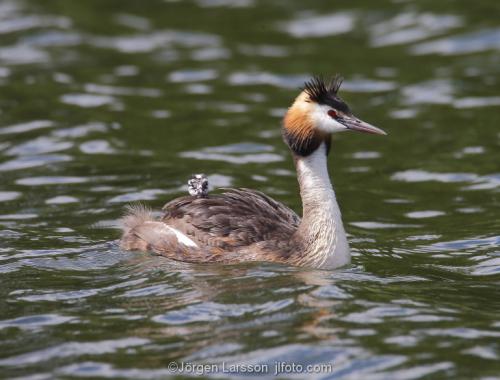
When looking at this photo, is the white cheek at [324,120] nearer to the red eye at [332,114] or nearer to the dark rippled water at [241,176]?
the red eye at [332,114]

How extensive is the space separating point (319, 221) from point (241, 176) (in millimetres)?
3752

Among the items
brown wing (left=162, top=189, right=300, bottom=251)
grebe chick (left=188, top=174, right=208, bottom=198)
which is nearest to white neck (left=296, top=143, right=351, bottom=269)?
brown wing (left=162, top=189, right=300, bottom=251)

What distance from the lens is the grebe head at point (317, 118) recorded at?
10664mm

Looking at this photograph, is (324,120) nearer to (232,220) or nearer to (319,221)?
(319,221)

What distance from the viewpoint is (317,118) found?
10.7 metres

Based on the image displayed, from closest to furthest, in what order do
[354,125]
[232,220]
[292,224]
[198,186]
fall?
[354,125], [232,220], [292,224], [198,186]

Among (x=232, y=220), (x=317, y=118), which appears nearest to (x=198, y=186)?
(x=232, y=220)

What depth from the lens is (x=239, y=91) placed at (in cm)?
1770

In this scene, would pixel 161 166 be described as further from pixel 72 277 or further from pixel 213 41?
pixel 213 41

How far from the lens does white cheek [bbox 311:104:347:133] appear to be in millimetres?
10648

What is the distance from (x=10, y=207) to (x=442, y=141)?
6.08 meters

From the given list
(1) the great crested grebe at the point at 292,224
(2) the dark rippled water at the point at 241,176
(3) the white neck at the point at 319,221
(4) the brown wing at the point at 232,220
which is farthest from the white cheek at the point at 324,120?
(2) the dark rippled water at the point at 241,176

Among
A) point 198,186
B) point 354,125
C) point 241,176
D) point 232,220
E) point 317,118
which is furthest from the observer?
point 241,176

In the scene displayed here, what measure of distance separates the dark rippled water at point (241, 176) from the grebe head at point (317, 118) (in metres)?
1.34
